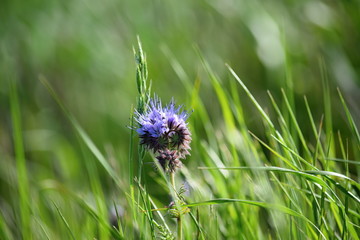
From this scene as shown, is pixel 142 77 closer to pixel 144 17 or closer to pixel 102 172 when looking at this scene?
pixel 102 172

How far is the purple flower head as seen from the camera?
1.10m

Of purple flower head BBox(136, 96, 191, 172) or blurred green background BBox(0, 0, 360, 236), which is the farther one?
blurred green background BBox(0, 0, 360, 236)

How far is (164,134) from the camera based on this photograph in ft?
3.64

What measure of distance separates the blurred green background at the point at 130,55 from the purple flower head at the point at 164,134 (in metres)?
1.82

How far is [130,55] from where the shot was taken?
4129 millimetres

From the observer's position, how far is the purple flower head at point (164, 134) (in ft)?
3.62

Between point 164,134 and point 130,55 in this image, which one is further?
point 130,55

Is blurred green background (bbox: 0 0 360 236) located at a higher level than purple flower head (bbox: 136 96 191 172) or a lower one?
higher

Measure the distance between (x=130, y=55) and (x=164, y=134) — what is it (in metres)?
3.08

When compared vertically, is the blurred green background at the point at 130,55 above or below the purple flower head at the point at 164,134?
above

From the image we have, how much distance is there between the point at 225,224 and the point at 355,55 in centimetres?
193

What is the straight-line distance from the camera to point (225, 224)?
57.0 inches

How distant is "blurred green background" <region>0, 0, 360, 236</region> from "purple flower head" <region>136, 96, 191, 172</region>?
1816mm

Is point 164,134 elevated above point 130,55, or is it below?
below
